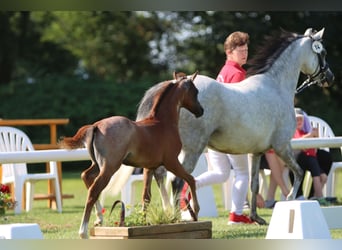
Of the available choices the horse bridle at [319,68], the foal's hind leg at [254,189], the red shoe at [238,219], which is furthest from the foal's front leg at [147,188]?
the horse bridle at [319,68]

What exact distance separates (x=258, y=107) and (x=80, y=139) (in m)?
2.24

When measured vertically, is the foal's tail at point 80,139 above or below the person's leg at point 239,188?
above

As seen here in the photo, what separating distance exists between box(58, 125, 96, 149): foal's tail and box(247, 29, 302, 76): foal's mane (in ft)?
8.65

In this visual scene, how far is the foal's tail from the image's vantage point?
627cm

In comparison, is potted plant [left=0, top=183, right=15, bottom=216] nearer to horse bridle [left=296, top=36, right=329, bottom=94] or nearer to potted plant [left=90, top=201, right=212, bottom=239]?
potted plant [left=90, top=201, right=212, bottom=239]

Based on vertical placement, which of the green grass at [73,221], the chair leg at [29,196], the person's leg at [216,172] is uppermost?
the person's leg at [216,172]

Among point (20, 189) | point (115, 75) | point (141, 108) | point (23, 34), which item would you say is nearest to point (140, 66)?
point (115, 75)

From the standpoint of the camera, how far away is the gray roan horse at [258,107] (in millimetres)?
7707

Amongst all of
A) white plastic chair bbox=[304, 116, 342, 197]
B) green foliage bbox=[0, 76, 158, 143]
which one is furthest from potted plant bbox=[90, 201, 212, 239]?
green foliage bbox=[0, 76, 158, 143]

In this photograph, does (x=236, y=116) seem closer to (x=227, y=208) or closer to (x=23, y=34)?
(x=227, y=208)

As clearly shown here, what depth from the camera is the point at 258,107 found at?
802 centimetres

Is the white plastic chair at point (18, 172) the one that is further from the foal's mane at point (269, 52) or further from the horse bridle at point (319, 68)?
the horse bridle at point (319, 68)

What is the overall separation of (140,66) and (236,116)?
19206 mm
